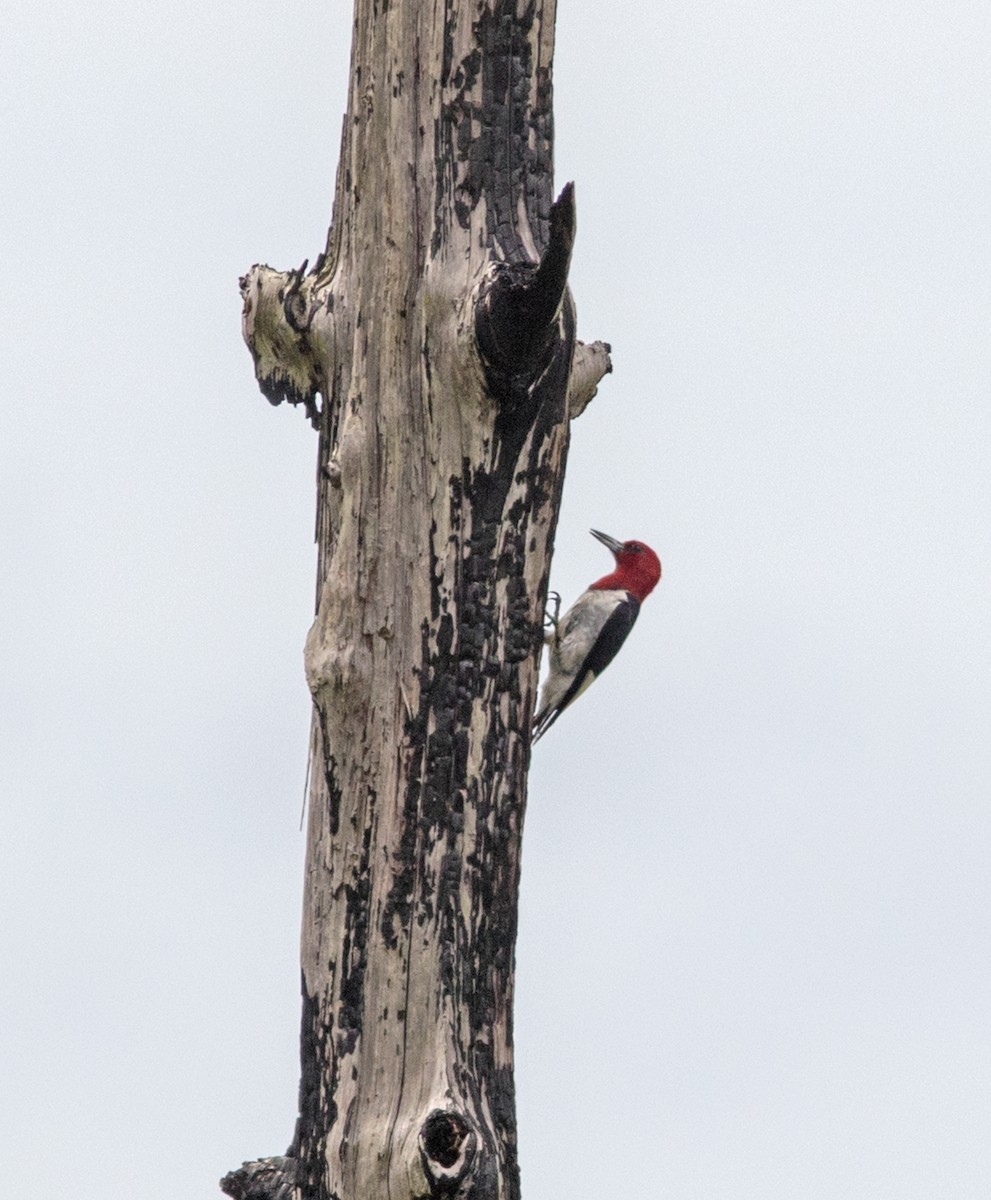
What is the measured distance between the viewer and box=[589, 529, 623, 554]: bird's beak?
28.7 feet

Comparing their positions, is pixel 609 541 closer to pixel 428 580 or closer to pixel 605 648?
pixel 605 648

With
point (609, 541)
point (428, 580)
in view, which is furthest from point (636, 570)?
point (428, 580)

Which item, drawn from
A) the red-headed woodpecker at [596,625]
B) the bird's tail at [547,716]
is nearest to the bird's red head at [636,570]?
the red-headed woodpecker at [596,625]

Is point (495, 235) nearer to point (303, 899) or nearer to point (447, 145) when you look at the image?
point (447, 145)

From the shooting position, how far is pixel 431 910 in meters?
4.42

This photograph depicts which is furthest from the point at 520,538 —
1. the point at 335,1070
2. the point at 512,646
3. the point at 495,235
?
the point at 335,1070

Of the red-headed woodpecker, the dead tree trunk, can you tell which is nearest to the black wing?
the red-headed woodpecker

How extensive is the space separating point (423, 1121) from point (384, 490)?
147 centimetres

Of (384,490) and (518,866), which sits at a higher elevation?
(384,490)

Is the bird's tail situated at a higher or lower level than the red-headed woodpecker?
lower

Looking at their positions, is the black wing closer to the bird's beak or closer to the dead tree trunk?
the bird's beak

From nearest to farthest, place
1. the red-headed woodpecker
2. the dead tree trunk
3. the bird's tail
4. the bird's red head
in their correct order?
the dead tree trunk, the bird's tail, the red-headed woodpecker, the bird's red head

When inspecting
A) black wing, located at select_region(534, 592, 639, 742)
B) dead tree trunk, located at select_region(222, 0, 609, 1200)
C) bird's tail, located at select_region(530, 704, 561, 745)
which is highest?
black wing, located at select_region(534, 592, 639, 742)

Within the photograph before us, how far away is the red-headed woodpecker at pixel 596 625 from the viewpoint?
7.73m
